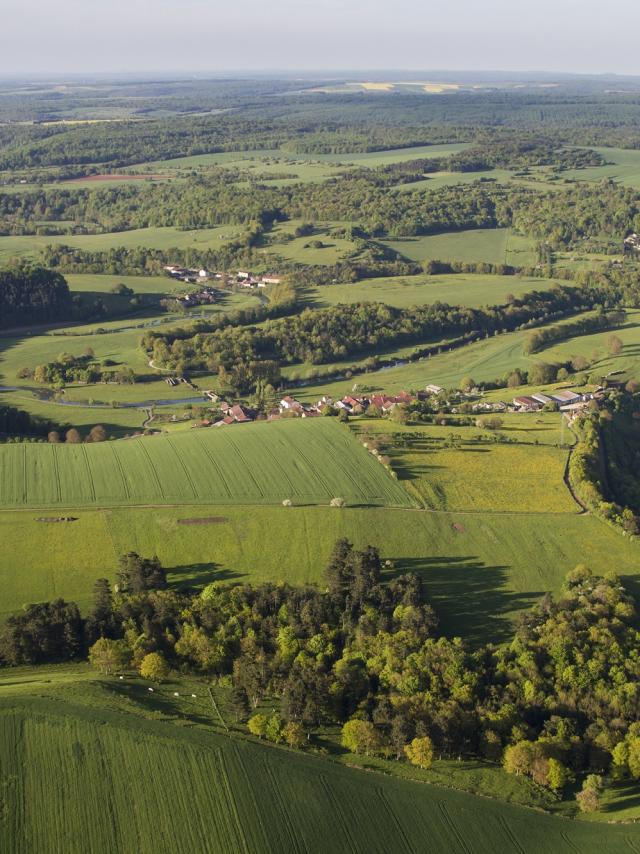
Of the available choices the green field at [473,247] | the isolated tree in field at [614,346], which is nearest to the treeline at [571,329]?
the isolated tree in field at [614,346]

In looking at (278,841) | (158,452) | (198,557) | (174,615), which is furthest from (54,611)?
(158,452)

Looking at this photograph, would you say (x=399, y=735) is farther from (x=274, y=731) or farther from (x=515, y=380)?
(x=515, y=380)

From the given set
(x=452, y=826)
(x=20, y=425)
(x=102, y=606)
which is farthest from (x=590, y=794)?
(x=20, y=425)

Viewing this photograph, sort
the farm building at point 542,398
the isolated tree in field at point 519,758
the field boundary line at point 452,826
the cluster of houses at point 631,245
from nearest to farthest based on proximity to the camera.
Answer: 1. the field boundary line at point 452,826
2. the isolated tree in field at point 519,758
3. the farm building at point 542,398
4. the cluster of houses at point 631,245

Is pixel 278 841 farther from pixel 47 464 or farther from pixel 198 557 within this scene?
pixel 47 464

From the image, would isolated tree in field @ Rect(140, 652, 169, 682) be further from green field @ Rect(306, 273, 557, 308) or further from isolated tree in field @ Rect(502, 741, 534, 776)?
green field @ Rect(306, 273, 557, 308)

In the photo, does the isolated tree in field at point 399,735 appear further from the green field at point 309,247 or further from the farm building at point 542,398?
the green field at point 309,247

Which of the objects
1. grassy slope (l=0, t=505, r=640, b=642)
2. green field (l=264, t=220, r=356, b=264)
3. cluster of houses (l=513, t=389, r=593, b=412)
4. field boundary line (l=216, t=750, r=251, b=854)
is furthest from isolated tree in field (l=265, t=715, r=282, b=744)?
green field (l=264, t=220, r=356, b=264)
